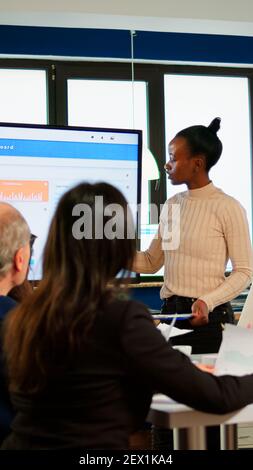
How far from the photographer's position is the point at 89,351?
4.66 ft

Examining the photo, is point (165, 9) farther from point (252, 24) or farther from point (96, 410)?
point (96, 410)

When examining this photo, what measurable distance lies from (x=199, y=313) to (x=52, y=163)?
32.6 inches

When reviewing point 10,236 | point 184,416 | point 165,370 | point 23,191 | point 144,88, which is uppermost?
point 144,88

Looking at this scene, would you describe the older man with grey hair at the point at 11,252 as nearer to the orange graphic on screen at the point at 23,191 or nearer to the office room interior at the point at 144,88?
the orange graphic on screen at the point at 23,191

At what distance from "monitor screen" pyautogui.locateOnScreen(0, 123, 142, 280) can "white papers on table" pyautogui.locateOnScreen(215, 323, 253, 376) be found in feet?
3.52

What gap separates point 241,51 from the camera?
6.17m

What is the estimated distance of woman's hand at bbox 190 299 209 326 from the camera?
275cm

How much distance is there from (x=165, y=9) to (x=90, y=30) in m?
1.37

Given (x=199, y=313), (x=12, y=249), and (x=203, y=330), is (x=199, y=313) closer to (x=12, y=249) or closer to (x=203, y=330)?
→ (x=203, y=330)

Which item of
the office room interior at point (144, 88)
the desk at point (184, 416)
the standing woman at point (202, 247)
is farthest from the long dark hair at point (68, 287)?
the office room interior at point (144, 88)

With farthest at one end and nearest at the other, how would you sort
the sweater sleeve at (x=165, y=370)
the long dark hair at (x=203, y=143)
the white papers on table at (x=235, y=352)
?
the long dark hair at (x=203, y=143)
the white papers on table at (x=235, y=352)
the sweater sleeve at (x=165, y=370)

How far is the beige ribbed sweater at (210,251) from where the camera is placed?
Result: 297 centimetres

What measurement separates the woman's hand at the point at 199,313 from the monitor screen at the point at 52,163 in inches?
17.1

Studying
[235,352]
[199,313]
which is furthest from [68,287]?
[199,313]
